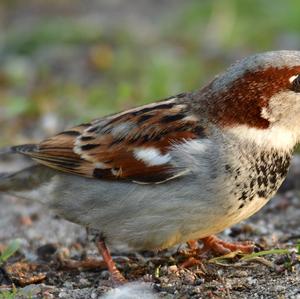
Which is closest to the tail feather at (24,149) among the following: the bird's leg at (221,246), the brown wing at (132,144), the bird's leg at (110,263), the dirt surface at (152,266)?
the brown wing at (132,144)

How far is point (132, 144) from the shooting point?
4.66m

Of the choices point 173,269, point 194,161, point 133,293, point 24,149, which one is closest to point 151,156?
point 194,161

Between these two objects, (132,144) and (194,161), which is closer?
(194,161)

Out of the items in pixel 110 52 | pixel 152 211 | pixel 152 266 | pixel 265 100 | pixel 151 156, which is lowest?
pixel 152 266

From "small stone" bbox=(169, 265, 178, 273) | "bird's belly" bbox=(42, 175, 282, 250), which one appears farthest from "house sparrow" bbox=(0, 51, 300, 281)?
"small stone" bbox=(169, 265, 178, 273)

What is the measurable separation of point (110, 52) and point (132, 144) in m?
4.67

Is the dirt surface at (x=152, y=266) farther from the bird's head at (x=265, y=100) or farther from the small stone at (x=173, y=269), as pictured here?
the bird's head at (x=265, y=100)

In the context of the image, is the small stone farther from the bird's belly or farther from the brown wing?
the brown wing

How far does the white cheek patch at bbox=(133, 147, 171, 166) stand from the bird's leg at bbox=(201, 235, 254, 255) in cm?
64

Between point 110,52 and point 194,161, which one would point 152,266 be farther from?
point 110,52

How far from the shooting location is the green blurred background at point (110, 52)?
7.47 metres

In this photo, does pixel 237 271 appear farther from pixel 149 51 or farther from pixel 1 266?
pixel 149 51

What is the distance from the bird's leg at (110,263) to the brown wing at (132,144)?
0.38 metres

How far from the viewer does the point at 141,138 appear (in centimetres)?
462
